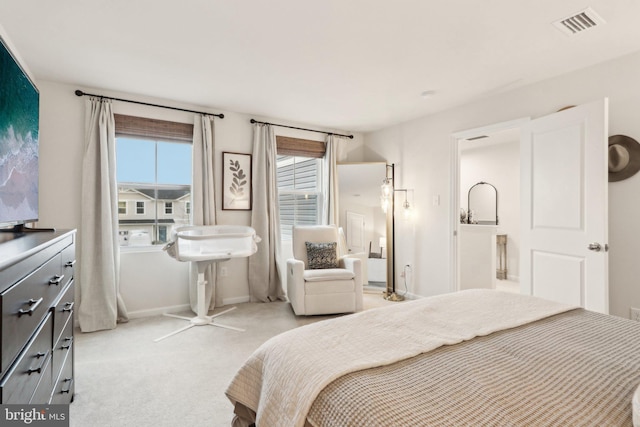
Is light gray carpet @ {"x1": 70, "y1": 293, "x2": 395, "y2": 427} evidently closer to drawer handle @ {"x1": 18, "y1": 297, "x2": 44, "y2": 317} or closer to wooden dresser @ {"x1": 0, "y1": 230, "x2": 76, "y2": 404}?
wooden dresser @ {"x1": 0, "y1": 230, "x2": 76, "y2": 404}

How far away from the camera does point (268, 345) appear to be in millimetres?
1320

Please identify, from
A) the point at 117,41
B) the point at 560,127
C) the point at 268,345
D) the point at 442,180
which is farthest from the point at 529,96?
the point at 117,41

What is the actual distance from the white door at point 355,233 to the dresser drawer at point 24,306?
3.61m

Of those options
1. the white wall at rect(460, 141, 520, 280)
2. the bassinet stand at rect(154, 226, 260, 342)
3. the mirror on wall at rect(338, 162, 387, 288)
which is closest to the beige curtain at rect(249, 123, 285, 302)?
the bassinet stand at rect(154, 226, 260, 342)

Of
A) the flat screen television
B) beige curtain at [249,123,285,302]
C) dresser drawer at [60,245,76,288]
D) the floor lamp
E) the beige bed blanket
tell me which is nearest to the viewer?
the beige bed blanket

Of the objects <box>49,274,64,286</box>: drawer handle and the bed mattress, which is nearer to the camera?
the bed mattress

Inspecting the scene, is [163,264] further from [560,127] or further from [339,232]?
[560,127]

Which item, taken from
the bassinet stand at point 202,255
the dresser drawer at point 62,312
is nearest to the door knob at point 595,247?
the bassinet stand at point 202,255

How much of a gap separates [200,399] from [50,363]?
2.86ft

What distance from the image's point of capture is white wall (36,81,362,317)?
120 inches

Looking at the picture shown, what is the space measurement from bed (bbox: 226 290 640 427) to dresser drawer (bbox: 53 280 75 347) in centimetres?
89

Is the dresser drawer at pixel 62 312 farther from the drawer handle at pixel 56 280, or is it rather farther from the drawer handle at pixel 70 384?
the drawer handle at pixel 70 384

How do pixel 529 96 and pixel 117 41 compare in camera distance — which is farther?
pixel 529 96

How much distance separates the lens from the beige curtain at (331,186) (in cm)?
466
